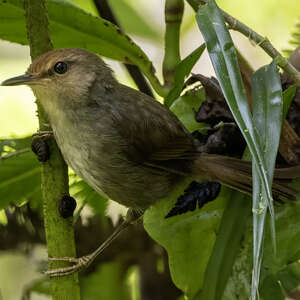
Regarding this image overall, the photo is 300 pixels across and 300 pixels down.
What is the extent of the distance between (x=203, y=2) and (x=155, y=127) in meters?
0.44

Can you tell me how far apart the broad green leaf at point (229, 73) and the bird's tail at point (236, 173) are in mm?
434

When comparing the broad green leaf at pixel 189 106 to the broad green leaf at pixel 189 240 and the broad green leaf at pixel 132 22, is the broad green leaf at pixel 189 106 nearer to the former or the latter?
the broad green leaf at pixel 189 240

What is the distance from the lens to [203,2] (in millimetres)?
1625

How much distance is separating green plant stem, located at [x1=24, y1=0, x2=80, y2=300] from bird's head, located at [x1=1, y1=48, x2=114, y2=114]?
0.29 meters

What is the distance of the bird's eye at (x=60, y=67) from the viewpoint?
1887 millimetres

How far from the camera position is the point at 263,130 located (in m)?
1.28

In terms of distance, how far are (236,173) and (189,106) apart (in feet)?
0.71

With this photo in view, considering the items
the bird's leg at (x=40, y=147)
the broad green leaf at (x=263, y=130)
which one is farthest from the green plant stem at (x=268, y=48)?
the bird's leg at (x=40, y=147)

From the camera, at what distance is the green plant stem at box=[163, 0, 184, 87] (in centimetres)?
179

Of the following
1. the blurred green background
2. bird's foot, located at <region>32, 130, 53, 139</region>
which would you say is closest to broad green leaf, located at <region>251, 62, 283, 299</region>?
bird's foot, located at <region>32, 130, 53, 139</region>

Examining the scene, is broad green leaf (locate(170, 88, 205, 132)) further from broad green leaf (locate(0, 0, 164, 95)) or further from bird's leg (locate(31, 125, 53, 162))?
bird's leg (locate(31, 125, 53, 162))

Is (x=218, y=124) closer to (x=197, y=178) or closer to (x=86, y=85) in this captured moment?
(x=197, y=178)

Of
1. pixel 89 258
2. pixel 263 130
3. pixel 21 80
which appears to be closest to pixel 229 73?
pixel 263 130

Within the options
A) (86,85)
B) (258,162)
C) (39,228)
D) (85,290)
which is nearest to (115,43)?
(86,85)
